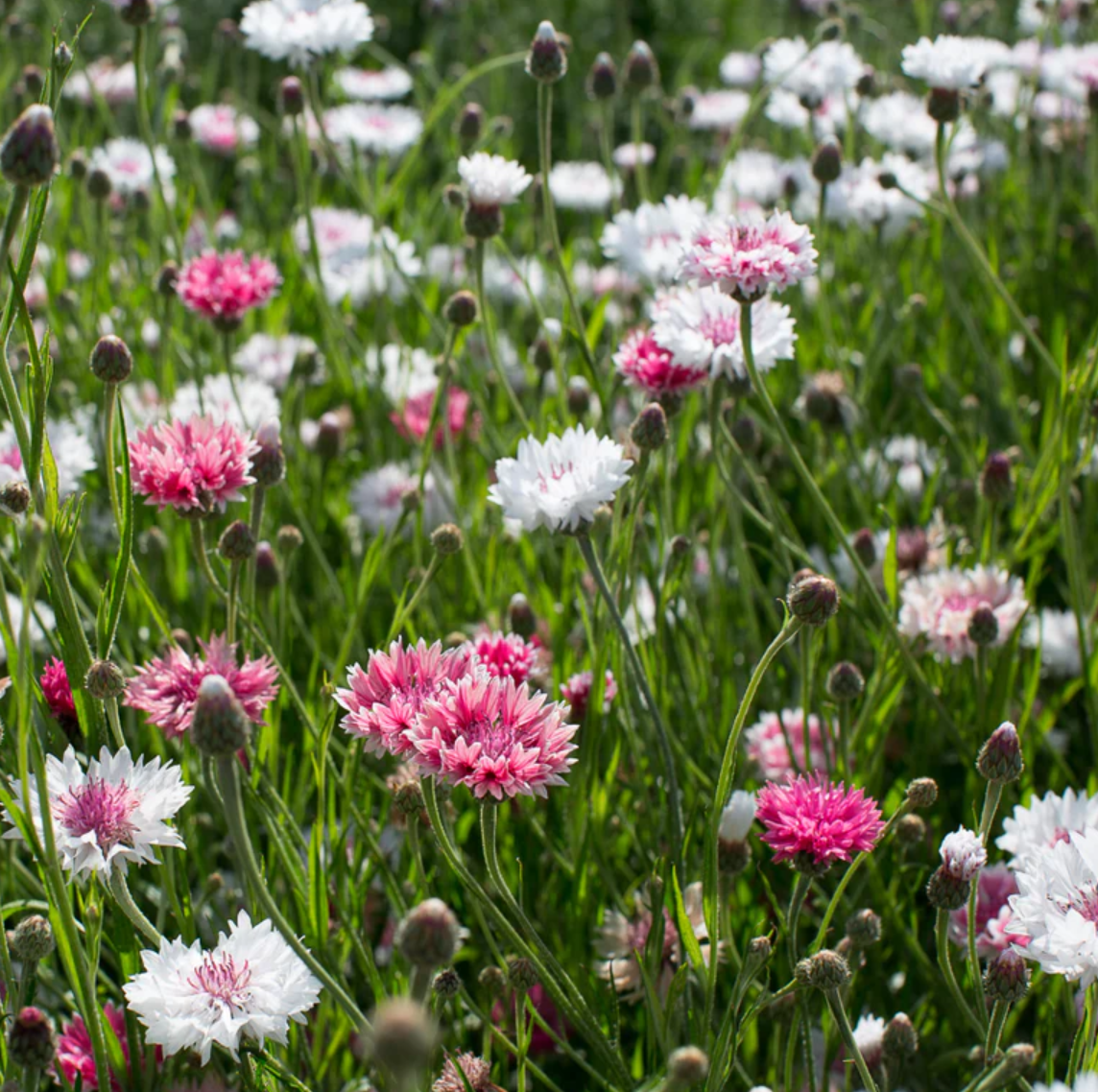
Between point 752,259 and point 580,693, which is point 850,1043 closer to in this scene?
point 580,693

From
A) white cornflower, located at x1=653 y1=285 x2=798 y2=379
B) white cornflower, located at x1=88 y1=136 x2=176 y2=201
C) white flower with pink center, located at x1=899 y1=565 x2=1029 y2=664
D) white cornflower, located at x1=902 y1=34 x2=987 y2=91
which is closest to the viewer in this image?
white cornflower, located at x1=653 y1=285 x2=798 y2=379

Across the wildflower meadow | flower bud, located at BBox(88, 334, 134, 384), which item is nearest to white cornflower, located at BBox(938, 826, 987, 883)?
the wildflower meadow

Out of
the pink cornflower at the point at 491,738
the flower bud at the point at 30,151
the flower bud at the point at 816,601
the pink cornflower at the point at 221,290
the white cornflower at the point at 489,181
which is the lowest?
the pink cornflower at the point at 491,738

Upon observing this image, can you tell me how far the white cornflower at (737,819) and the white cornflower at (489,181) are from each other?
0.84 metres

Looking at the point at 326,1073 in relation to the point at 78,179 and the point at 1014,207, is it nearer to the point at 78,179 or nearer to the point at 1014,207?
the point at 78,179

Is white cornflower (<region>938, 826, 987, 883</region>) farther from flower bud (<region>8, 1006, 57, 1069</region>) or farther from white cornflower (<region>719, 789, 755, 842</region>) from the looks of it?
flower bud (<region>8, 1006, 57, 1069</region>)

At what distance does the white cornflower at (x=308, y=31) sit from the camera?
1918 mm

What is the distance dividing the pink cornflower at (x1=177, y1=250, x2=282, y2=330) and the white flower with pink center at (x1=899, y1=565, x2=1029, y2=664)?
968mm

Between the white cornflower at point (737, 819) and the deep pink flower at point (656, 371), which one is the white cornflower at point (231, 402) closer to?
the deep pink flower at point (656, 371)

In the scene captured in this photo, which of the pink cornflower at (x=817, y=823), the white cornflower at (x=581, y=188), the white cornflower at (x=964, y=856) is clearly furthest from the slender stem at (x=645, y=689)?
the white cornflower at (x=581, y=188)

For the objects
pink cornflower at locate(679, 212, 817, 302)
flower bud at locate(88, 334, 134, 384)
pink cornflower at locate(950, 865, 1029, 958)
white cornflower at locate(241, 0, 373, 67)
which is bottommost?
pink cornflower at locate(950, 865, 1029, 958)

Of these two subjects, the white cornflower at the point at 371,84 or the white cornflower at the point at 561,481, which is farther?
the white cornflower at the point at 371,84

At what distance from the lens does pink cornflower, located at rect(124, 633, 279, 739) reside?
3.69 feet

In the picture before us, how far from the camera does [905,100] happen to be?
2.70 m
